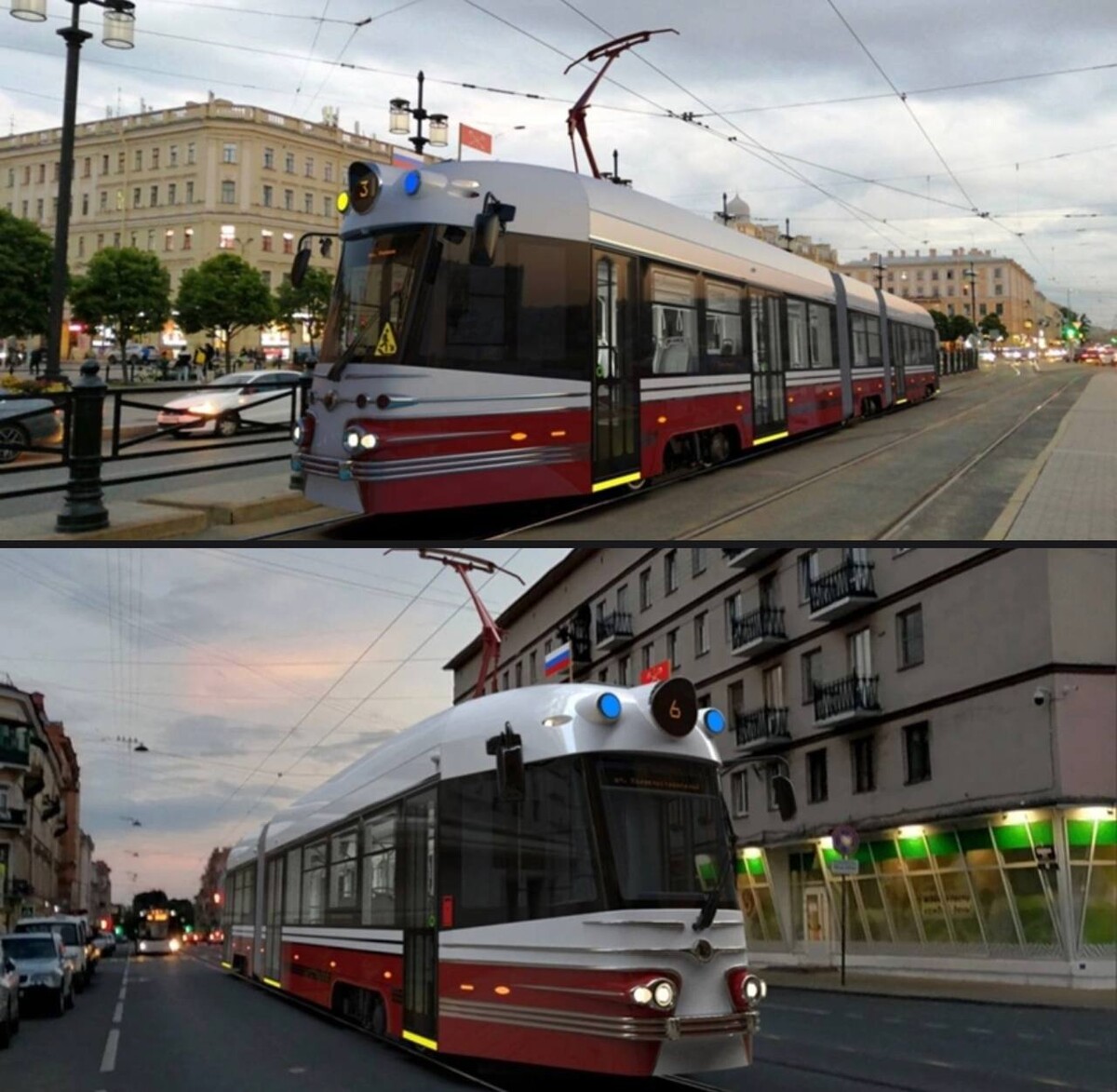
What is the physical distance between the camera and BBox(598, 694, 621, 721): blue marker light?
7.26 m

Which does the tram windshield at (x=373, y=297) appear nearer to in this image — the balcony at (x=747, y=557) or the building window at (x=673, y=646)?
the building window at (x=673, y=646)

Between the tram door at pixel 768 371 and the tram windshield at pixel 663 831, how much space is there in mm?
8328

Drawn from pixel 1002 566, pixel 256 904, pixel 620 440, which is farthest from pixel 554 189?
pixel 1002 566

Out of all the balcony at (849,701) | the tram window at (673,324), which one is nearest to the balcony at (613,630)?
the tram window at (673,324)

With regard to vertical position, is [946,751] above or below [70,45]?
below

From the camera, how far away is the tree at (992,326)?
149 ft

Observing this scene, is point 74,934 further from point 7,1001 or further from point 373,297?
point 373,297

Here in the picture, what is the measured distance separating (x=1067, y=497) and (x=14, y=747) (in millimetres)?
9387

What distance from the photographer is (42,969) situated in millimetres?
14383

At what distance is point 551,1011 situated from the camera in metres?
7.03

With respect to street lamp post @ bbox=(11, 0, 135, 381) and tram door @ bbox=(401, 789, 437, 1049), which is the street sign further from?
street lamp post @ bbox=(11, 0, 135, 381)

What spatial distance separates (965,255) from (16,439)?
25949mm

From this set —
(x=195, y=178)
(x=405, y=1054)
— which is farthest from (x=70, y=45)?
(x=405, y=1054)

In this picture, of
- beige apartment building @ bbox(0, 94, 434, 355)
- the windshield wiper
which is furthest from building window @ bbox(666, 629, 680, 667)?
beige apartment building @ bbox(0, 94, 434, 355)
